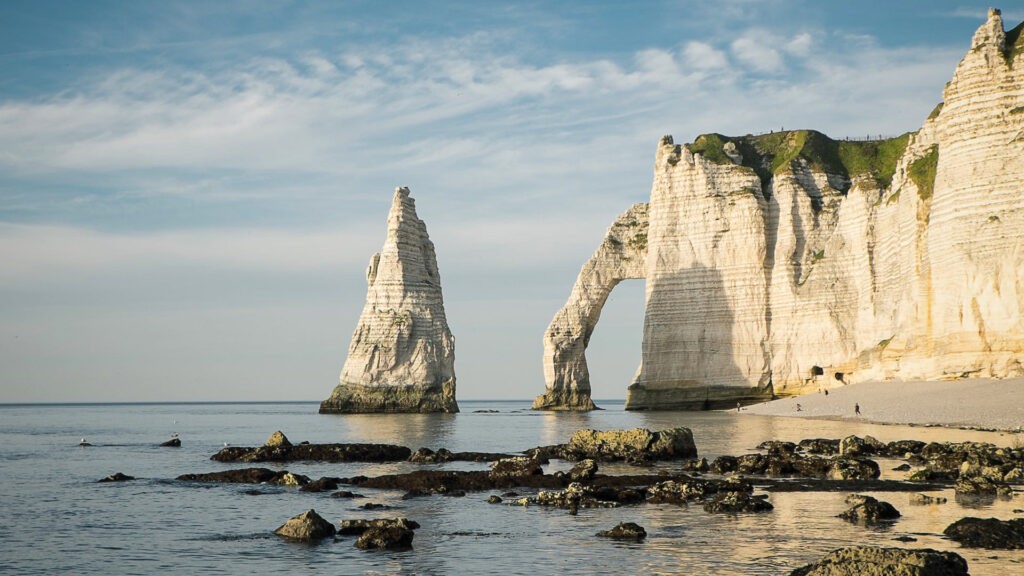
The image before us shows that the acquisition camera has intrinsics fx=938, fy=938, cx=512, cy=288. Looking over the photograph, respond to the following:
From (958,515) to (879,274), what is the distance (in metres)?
53.6

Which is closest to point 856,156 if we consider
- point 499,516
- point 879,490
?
point 879,490

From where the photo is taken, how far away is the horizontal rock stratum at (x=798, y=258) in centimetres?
5053

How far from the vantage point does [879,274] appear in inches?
2672

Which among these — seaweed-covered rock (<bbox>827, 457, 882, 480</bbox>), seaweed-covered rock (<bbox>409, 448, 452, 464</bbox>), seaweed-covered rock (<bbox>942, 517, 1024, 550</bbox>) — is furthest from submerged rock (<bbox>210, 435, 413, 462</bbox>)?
seaweed-covered rock (<bbox>942, 517, 1024, 550</bbox>)

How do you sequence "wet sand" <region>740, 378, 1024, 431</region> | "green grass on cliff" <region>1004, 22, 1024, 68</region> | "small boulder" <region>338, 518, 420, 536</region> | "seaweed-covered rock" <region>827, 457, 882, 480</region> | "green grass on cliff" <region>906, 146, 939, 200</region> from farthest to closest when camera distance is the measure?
"green grass on cliff" <region>906, 146, 939, 200</region>
"green grass on cliff" <region>1004, 22, 1024, 68</region>
"wet sand" <region>740, 378, 1024, 431</region>
"seaweed-covered rock" <region>827, 457, 882, 480</region>
"small boulder" <region>338, 518, 420, 536</region>

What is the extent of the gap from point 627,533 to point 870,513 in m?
4.85

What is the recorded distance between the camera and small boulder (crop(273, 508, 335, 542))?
1702 centimetres

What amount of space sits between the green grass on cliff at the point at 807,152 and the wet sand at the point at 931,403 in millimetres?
26080

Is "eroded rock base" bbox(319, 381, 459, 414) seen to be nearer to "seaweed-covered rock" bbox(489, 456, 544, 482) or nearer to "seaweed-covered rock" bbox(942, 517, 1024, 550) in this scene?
"seaweed-covered rock" bbox(489, 456, 544, 482)

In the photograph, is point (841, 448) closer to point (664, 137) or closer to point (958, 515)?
point (958, 515)

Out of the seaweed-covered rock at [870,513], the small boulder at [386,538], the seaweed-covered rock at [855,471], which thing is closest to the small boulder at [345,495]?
the small boulder at [386,538]

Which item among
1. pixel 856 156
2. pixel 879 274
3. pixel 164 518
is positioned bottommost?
pixel 164 518

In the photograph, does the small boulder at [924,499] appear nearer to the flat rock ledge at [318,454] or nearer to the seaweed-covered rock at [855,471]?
the seaweed-covered rock at [855,471]

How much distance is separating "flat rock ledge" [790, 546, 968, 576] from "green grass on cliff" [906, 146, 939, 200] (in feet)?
166
